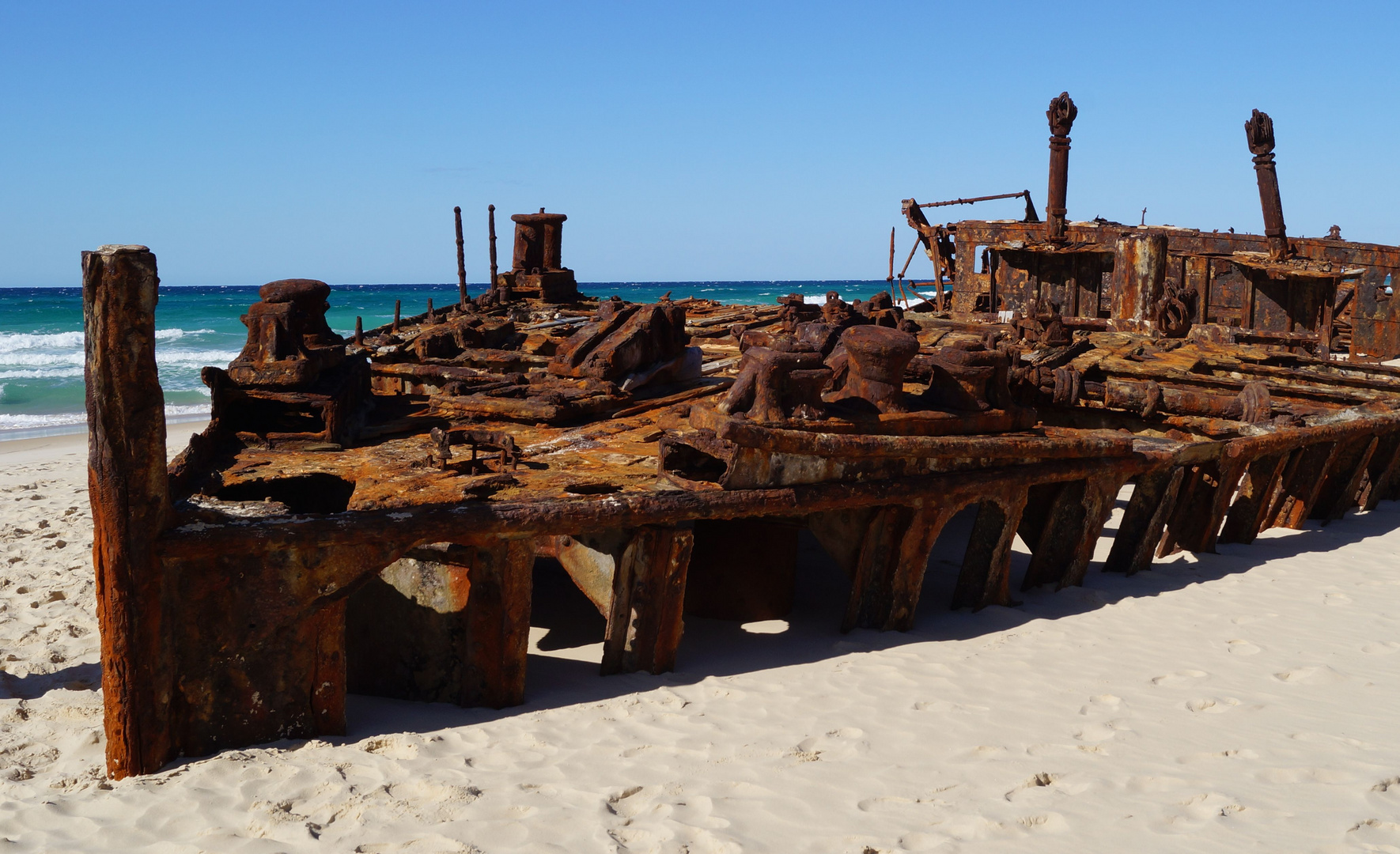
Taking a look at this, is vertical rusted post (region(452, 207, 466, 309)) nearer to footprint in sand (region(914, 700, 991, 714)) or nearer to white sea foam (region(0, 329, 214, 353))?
footprint in sand (region(914, 700, 991, 714))

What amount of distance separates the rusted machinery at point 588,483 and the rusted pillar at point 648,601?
15 millimetres

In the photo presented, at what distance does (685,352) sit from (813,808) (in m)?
5.56

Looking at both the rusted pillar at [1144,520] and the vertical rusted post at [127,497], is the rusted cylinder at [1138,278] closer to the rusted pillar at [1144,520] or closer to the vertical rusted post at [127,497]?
the rusted pillar at [1144,520]

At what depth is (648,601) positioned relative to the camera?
5504mm

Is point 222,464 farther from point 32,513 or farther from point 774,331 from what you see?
point 774,331

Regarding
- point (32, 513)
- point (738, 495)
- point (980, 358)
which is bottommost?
point (32, 513)

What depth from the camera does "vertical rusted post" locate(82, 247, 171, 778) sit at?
13.7 feet

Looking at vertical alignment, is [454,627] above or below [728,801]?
above

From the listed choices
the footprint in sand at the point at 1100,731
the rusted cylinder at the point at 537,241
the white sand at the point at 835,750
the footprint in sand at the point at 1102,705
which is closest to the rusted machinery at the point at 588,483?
the white sand at the point at 835,750

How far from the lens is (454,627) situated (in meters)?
5.27

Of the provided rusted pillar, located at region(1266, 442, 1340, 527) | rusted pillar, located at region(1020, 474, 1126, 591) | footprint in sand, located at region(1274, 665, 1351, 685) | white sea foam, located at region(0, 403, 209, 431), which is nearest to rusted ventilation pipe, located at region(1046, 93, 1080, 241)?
rusted pillar, located at region(1266, 442, 1340, 527)

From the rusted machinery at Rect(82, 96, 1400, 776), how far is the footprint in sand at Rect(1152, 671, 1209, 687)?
1439 mm

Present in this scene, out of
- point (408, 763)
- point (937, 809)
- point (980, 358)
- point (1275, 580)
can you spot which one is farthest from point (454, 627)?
point (1275, 580)

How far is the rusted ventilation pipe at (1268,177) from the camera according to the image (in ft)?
57.6
